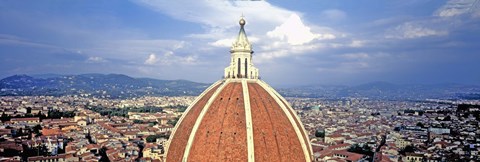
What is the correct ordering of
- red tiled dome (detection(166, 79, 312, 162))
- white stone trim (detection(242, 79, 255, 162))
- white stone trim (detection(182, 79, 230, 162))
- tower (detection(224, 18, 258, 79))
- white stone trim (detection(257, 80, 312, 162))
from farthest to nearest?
1. tower (detection(224, 18, 258, 79))
2. white stone trim (detection(257, 80, 312, 162))
3. white stone trim (detection(182, 79, 230, 162))
4. red tiled dome (detection(166, 79, 312, 162))
5. white stone trim (detection(242, 79, 255, 162))

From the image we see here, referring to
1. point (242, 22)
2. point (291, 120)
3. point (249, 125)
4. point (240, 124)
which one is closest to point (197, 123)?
point (240, 124)

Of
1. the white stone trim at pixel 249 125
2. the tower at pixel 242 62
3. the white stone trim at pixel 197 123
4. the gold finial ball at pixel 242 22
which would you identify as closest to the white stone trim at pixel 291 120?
the tower at pixel 242 62

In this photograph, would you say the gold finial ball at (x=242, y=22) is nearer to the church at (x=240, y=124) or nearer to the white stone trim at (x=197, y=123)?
the church at (x=240, y=124)

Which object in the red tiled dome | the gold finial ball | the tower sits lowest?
the red tiled dome

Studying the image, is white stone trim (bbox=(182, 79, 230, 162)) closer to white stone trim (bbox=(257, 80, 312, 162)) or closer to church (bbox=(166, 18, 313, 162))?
church (bbox=(166, 18, 313, 162))

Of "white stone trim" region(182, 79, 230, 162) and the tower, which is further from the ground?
the tower

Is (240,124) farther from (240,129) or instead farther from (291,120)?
(291,120)

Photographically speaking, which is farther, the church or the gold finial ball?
the gold finial ball

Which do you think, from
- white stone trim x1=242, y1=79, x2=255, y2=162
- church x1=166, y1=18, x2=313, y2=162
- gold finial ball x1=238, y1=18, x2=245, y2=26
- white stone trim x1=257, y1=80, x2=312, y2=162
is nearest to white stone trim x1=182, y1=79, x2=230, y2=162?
church x1=166, y1=18, x2=313, y2=162
